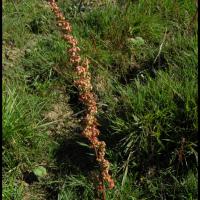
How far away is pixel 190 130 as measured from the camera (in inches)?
132

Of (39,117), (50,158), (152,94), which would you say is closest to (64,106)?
(39,117)

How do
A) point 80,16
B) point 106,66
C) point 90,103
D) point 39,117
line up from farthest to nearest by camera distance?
point 80,16, point 106,66, point 39,117, point 90,103

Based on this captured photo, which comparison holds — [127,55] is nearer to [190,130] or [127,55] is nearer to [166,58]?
[166,58]

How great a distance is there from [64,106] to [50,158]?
21.5 inches

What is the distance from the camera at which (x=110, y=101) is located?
369 centimetres

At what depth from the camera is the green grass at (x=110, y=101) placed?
3.33m

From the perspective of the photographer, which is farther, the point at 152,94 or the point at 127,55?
the point at 127,55

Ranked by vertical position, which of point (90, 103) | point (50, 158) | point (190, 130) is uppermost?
point (90, 103)

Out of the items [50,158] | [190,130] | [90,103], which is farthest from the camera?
[50,158]

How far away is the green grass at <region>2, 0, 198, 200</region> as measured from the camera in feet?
10.9

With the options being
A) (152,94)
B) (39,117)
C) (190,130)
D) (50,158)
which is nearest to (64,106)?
(39,117)

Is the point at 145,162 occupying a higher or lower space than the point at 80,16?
→ lower

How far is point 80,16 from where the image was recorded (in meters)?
4.63

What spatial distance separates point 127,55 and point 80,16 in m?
0.69
